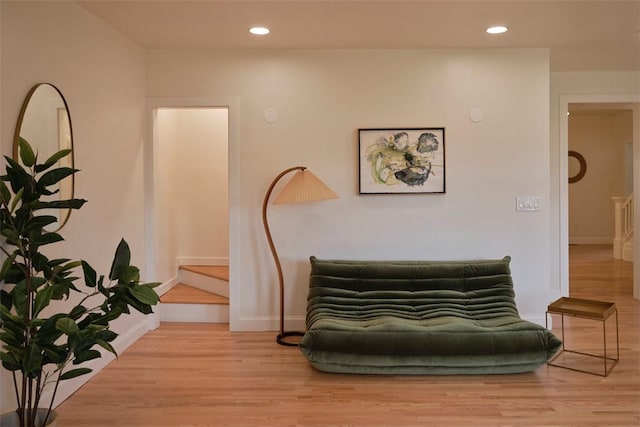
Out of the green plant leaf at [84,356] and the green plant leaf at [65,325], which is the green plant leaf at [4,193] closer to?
the green plant leaf at [65,325]

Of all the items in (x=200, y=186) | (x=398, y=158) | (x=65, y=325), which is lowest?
(x=65, y=325)

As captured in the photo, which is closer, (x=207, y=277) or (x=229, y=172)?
(x=229, y=172)

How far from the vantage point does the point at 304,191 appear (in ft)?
12.9

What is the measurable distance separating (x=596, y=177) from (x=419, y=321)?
8.53m

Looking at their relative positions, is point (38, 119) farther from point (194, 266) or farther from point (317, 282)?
point (194, 266)

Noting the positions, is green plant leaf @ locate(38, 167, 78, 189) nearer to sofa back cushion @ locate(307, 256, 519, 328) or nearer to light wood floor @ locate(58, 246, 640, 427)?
light wood floor @ locate(58, 246, 640, 427)

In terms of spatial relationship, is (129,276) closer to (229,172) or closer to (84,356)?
(84,356)

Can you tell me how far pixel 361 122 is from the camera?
4320mm

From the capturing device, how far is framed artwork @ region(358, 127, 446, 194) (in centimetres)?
429

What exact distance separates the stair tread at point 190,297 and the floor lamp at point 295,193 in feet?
2.58

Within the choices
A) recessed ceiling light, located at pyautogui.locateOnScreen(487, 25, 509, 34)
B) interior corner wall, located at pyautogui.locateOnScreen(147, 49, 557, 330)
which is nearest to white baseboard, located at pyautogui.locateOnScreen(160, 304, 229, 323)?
interior corner wall, located at pyautogui.locateOnScreen(147, 49, 557, 330)

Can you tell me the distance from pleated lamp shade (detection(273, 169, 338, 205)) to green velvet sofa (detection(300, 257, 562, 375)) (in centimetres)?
56

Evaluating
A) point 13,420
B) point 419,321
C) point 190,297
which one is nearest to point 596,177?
point 419,321

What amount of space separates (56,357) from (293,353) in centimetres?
195
